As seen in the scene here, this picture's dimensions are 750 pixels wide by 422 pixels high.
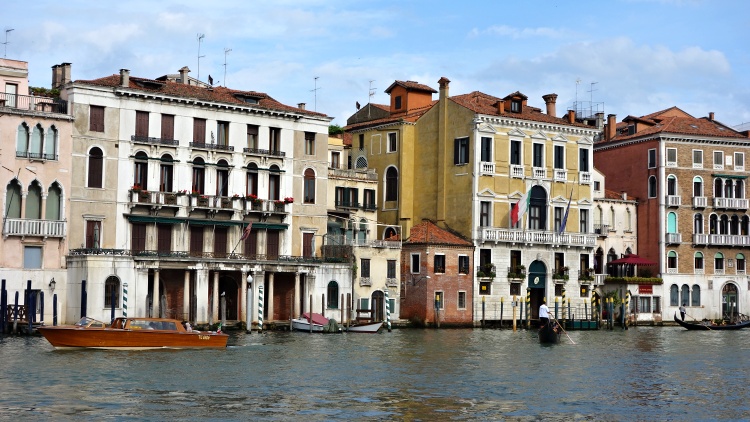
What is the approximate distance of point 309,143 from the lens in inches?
2201

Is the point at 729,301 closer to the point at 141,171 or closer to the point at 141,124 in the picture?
the point at 141,171

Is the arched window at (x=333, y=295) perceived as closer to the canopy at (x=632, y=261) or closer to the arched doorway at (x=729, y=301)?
the canopy at (x=632, y=261)

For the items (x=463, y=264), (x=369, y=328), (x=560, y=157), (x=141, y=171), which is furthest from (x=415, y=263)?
(x=141, y=171)

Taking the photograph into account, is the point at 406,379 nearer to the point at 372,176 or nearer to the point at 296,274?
the point at 296,274

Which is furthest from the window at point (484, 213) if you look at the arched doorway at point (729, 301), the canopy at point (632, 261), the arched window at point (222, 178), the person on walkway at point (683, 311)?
the arched doorway at point (729, 301)

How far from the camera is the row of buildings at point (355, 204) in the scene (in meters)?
48.3

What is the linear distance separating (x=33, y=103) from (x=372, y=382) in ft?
79.0

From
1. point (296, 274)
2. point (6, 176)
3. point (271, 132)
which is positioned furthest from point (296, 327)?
point (6, 176)

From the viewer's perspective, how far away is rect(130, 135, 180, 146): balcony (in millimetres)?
50250

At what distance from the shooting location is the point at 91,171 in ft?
162

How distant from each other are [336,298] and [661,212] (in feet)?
75.9

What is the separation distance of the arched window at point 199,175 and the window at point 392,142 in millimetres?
13546

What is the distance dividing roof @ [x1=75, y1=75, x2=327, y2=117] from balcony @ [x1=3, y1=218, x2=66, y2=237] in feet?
20.2

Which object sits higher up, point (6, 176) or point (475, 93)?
point (475, 93)
